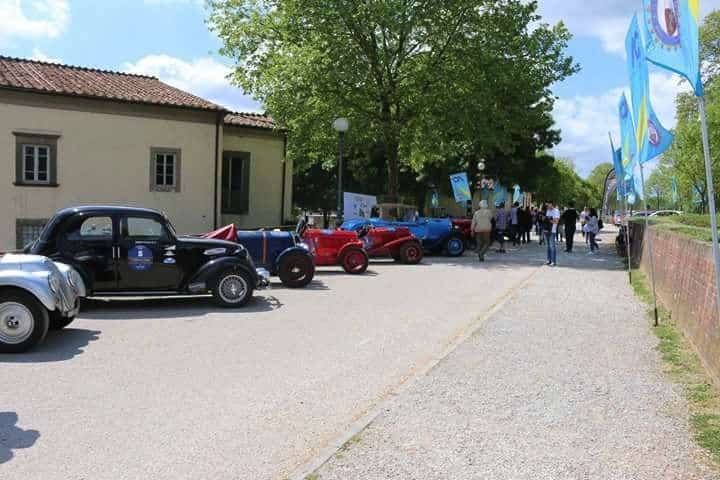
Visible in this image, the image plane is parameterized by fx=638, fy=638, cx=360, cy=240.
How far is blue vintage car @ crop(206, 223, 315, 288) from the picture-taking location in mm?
12609

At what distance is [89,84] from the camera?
2264 cm

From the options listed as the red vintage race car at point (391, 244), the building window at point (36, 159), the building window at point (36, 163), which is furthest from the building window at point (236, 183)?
the red vintage race car at point (391, 244)

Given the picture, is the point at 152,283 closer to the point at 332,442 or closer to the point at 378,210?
the point at 332,442

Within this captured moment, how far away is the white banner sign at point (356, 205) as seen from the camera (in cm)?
2181

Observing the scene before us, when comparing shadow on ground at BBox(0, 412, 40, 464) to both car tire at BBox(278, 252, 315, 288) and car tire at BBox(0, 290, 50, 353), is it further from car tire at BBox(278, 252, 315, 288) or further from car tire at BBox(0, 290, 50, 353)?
car tire at BBox(278, 252, 315, 288)

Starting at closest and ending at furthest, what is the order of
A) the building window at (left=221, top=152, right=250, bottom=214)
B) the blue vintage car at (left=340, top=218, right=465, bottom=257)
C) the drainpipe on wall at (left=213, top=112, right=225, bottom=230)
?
the blue vintage car at (left=340, top=218, right=465, bottom=257)
the drainpipe on wall at (left=213, top=112, right=225, bottom=230)
the building window at (left=221, top=152, right=250, bottom=214)

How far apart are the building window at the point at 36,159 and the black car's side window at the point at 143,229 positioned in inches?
531

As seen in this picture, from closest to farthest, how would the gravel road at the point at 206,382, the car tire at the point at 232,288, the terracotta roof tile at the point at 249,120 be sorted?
the gravel road at the point at 206,382 → the car tire at the point at 232,288 → the terracotta roof tile at the point at 249,120

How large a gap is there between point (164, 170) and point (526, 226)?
1557cm

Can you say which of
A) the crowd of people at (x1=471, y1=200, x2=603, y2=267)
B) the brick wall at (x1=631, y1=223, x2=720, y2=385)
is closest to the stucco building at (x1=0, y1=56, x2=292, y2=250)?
the crowd of people at (x1=471, y1=200, x2=603, y2=267)

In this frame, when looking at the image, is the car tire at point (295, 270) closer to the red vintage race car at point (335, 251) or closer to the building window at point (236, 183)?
the red vintage race car at point (335, 251)

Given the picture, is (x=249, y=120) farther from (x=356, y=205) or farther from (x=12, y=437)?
(x=12, y=437)

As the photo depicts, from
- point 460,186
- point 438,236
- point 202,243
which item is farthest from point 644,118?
point 460,186

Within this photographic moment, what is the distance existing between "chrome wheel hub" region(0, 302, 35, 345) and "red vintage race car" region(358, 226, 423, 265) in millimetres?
11810
